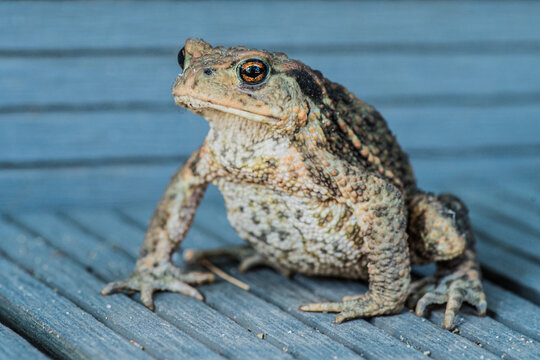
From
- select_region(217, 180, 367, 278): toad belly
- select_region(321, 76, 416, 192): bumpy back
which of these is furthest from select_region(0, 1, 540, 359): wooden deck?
select_region(321, 76, 416, 192): bumpy back

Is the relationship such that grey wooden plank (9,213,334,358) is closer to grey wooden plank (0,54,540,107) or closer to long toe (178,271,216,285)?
long toe (178,271,216,285)

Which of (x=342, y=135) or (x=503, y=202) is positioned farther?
(x=503, y=202)

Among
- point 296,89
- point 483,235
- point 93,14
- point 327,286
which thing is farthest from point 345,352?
point 93,14

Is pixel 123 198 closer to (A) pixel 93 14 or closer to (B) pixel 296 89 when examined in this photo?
(A) pixel 93 14

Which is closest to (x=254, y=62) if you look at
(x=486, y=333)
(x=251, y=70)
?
(x=251, y=70)

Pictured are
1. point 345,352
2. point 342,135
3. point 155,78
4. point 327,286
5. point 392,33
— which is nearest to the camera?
point 345,352

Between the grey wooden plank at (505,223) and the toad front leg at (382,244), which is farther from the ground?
the grey wooden plank at (505,223)

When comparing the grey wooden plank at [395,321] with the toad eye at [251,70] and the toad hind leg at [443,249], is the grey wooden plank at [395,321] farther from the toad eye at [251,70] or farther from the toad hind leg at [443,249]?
the toad eye at [251,70]

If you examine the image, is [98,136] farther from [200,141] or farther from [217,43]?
[217,43]

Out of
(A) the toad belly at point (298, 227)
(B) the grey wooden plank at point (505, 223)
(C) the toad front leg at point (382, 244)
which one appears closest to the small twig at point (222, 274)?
(A) the toad belly at point (298, 227)
